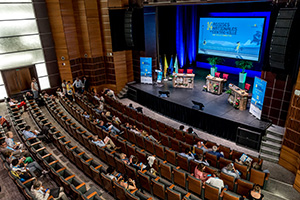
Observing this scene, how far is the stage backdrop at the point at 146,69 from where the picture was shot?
11469 millimetres

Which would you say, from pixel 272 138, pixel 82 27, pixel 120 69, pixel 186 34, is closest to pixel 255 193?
pixel 272 138

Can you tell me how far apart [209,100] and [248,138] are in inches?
101

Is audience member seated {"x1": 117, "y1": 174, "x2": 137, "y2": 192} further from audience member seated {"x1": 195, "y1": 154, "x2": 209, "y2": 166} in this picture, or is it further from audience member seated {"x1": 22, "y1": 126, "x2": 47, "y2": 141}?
audience member seated {"x1": 22, "y1": 126, "x2": 47, "y2": 141}

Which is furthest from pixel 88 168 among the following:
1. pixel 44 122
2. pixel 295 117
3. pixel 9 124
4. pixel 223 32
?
pixel 223 32

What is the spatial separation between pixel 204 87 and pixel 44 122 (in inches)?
268

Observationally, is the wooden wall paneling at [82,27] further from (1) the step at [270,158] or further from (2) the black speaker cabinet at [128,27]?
(1) the step at [270,158]

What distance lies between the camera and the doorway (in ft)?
35.5

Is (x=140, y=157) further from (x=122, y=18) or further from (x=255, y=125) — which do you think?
(x=122, y=18)

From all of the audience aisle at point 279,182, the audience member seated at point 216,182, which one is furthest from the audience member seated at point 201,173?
the audience aisle at point 279,182

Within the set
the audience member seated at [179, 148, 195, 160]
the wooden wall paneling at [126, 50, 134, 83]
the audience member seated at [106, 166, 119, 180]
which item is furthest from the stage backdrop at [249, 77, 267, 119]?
the wooden wall paneling at [126, 50, 134, 83]

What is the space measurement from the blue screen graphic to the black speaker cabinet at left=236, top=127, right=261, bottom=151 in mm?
5790

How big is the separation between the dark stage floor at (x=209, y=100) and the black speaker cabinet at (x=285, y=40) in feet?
6.81

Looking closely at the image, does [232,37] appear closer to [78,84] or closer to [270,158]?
[270,158]

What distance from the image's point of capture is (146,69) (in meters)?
11.6
